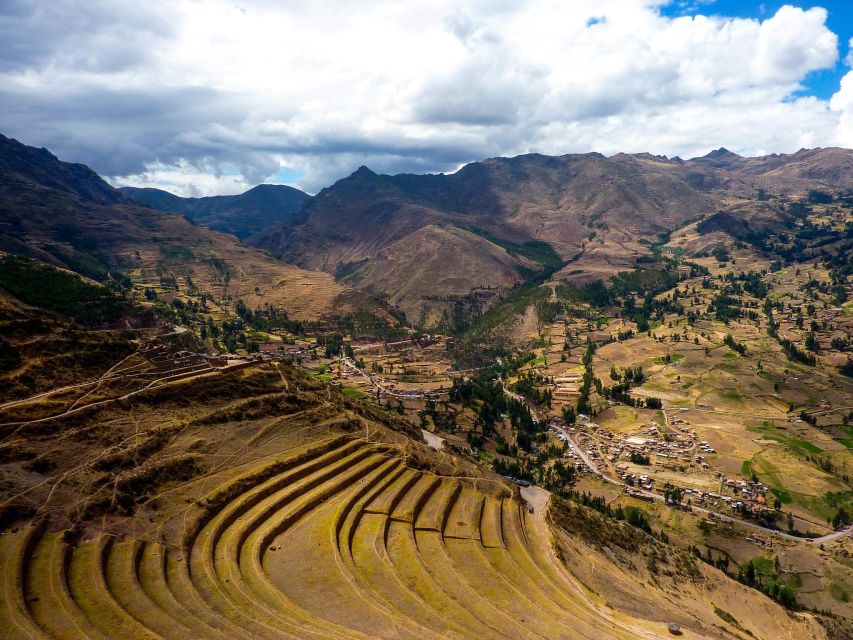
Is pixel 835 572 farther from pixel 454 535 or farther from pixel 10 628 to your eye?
pixel 10 628

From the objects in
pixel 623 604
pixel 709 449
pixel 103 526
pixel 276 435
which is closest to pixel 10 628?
pixel 103 526

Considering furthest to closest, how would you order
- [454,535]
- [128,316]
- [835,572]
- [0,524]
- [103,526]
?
[128,316], [835,572], [454,535], [103,526], [0,524]

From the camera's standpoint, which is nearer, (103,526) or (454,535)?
(103,526)

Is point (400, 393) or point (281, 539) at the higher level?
point (281, 539)

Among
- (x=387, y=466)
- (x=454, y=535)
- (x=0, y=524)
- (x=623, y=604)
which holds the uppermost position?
(x=0, y=524)

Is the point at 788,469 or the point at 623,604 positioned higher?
the point at 623,604

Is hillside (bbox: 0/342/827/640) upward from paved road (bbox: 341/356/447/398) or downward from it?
upward

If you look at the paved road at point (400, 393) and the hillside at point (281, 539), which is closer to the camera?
the hillside at point (281, 539)

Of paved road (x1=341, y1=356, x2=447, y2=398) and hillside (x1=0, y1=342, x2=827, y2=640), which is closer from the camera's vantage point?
hillside (x1=0, y1=342, x2=827, y2=640)

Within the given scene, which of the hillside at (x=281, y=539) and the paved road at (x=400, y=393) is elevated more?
the hillside at (x=281, y=539)

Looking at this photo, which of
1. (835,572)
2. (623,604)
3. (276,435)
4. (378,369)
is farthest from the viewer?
(378,369)

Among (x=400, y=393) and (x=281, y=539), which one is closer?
(x=281, y=539)
